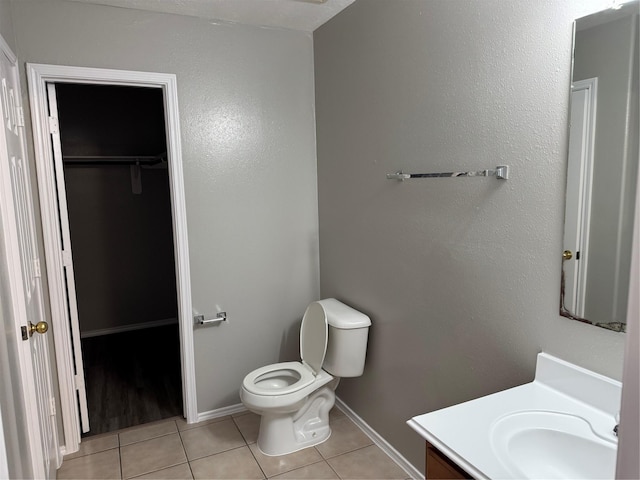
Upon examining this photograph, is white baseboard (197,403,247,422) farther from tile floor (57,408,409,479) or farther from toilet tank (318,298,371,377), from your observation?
toilet tank (318,298,371,377)

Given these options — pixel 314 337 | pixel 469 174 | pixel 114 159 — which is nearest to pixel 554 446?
pixel 469 174

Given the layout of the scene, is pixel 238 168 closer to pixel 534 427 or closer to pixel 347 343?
pixel 347 343

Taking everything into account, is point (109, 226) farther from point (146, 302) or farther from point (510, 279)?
point (510, 279)

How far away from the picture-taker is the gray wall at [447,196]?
5.13 ft

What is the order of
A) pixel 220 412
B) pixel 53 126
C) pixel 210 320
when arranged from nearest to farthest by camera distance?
pixel 53 126, pixel 210 320, pixel 220 412

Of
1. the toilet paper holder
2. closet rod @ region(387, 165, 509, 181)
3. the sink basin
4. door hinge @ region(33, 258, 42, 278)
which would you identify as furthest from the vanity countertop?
door hinge @ region(33, 258, 42, 278)

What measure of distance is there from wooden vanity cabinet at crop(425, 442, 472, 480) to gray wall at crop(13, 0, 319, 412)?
187 cm

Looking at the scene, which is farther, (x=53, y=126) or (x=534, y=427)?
(x=53, y=126)

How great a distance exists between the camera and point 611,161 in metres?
1.37

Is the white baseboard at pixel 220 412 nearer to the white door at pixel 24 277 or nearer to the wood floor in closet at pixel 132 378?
the wood floor in closet at pixel 132 378

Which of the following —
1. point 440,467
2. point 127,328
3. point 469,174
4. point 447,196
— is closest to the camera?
point 440,467

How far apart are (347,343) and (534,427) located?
1278 mm

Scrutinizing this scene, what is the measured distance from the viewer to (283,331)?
317 cm

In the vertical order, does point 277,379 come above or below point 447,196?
below
